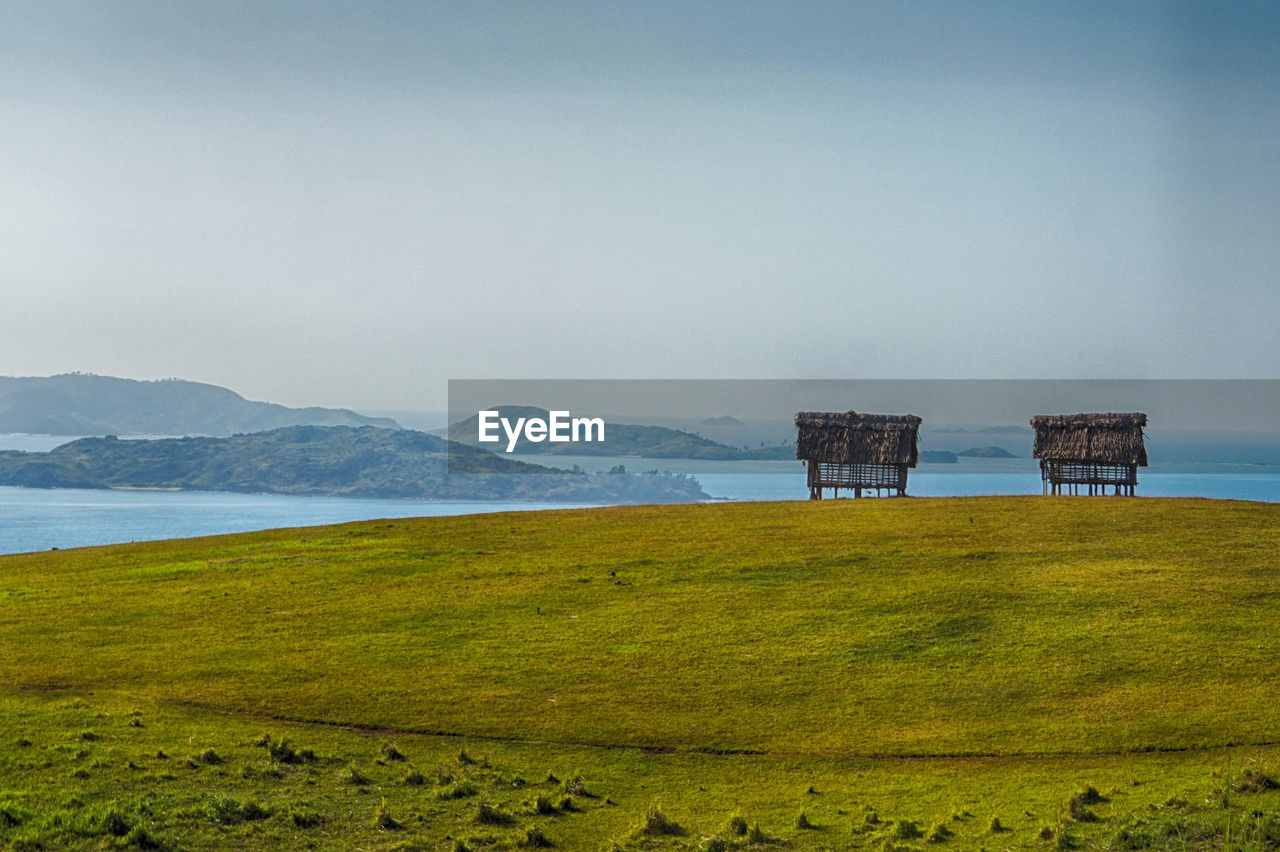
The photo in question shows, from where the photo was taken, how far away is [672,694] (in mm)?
22469

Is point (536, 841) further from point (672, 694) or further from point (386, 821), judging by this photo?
point (672, 694)

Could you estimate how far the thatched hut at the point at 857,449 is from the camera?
5422cm

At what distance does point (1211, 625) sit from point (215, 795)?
902 inches

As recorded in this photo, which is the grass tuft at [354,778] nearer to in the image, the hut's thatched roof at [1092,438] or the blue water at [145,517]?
the hut's thatched roof at [1092,438]

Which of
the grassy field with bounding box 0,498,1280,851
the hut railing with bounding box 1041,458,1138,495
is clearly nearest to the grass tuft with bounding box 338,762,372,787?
the grassy field with bounding box 0,498,1280,851

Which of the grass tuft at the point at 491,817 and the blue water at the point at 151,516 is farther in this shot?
the blue water at the point at 151,516

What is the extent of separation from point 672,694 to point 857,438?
34.3 metres

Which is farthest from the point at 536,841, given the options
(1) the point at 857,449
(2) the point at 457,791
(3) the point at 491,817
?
(1) the point at 857,449

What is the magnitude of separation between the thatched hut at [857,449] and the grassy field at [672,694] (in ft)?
49.9

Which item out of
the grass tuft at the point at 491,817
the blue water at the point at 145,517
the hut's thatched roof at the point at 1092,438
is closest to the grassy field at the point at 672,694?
the grass tuft at the point at 491,817

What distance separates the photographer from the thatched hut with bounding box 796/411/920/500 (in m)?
54.2

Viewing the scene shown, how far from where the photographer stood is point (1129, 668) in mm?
23344

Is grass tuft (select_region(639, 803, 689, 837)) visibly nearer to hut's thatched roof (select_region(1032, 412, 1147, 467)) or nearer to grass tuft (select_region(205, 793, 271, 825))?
grass tuft (select_region(205, 793, 271, 825))

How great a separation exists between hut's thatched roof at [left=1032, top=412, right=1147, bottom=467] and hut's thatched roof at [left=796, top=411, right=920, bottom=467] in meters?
6.55
